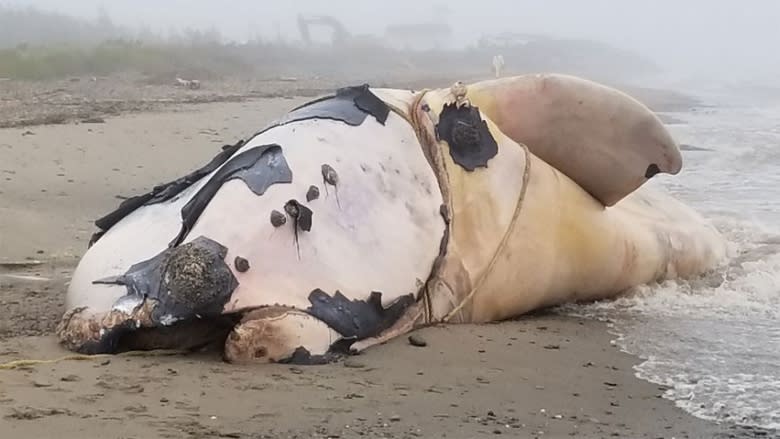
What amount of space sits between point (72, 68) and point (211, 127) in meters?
9.25

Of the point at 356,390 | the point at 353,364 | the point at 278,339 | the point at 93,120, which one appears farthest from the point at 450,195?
the point at 93,120

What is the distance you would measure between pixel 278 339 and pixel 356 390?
47cm

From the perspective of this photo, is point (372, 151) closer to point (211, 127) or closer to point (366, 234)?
point (366, 234)

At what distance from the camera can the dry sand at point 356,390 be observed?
4.06 metres

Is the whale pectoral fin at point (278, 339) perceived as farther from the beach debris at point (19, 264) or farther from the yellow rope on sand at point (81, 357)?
the beach debris at point (19, 264)

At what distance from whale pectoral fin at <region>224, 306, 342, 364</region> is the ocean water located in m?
1.42

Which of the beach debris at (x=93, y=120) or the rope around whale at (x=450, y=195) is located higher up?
the beach debris at (x=93, y=120)

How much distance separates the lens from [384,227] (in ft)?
18.2

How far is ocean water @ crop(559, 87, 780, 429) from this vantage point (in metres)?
5.00

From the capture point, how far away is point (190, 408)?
13.7 ft

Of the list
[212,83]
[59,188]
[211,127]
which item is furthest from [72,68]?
[59,188]

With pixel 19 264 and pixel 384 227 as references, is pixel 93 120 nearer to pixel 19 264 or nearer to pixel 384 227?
pixel 19 264

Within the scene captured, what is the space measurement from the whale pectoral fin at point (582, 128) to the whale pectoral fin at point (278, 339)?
209 cm

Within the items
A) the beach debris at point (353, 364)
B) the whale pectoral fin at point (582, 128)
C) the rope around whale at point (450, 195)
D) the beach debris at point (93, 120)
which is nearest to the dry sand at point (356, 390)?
the beach debris at point (353, 364)
